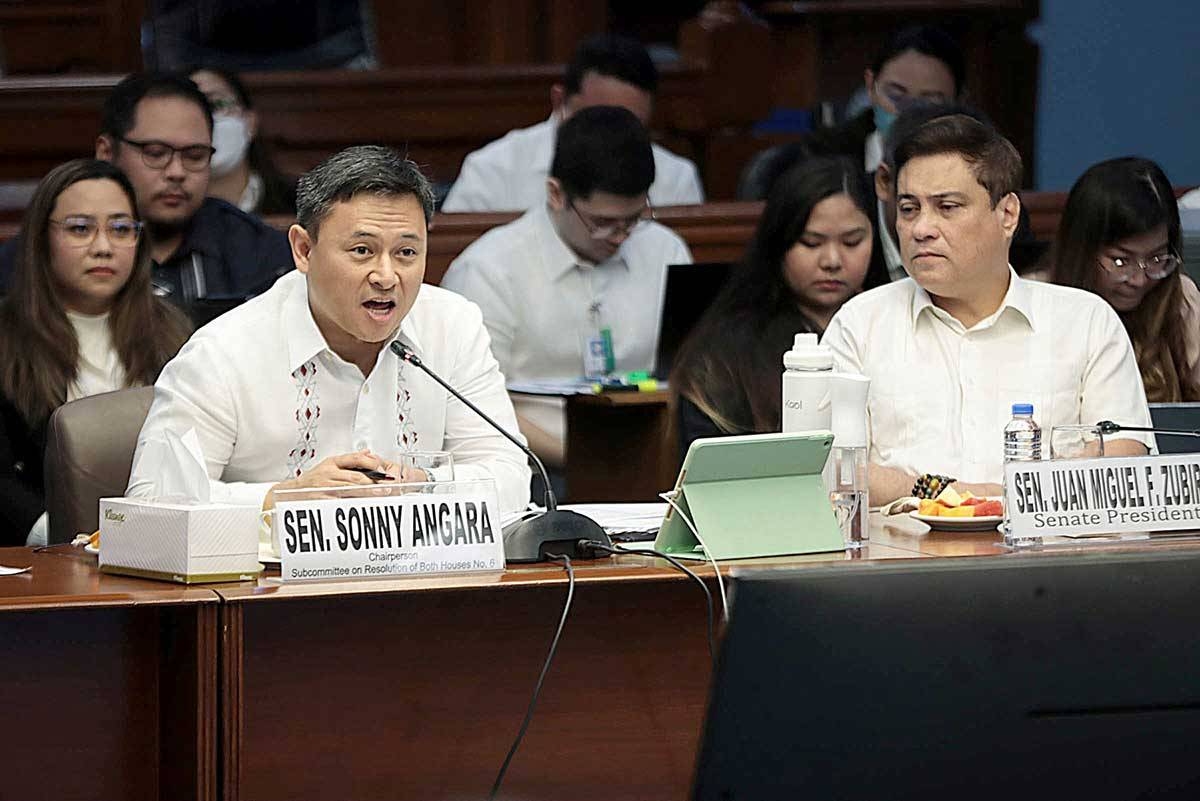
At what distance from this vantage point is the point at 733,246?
15.9 ft

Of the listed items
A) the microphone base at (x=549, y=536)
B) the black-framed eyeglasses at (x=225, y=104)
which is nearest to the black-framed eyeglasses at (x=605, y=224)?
the black-framed eyeglasses at (x=225, y=104)

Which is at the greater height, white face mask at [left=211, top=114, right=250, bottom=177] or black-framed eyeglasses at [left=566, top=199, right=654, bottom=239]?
white face mask at [left=211, top=114, right=250, bottom=177]

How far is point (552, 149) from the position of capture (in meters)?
5.15

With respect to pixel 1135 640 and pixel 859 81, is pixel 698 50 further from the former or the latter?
pixel 1135 640

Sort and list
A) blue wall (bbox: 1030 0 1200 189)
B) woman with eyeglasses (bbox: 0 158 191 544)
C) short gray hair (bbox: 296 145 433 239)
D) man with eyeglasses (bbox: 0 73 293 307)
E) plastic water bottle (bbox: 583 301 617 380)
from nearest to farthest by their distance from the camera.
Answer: short gray hair (bbox: 296 145 433 239)
woman with eyeglasses (bbox: 0 158 191 544)
man with eyeglasses (bbox: 0 73 293 307)
plastic water bottle (bbox: 583 301 617 380)
blue wall (bbox: 1030 0 1200 189)

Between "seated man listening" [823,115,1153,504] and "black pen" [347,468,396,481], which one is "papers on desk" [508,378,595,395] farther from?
"black pen" [347,468,396,481]

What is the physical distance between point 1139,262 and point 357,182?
1704 mm

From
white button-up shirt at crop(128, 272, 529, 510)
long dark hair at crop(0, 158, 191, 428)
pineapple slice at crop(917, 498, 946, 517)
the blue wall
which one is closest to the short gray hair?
white button-up shirt at crop(128, 272, 529, 510)

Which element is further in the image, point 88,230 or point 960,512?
point 88,230

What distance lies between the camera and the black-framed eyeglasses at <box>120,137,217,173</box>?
4.10m

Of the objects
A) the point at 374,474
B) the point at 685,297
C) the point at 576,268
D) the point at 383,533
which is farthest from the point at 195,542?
the point at 576,268

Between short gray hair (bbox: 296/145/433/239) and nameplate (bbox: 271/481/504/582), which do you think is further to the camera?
short gray hair (bbox: 296/145/433/239)

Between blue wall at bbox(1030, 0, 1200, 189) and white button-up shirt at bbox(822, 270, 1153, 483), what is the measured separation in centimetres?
319

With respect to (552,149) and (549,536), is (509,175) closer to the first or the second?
(552,149)
